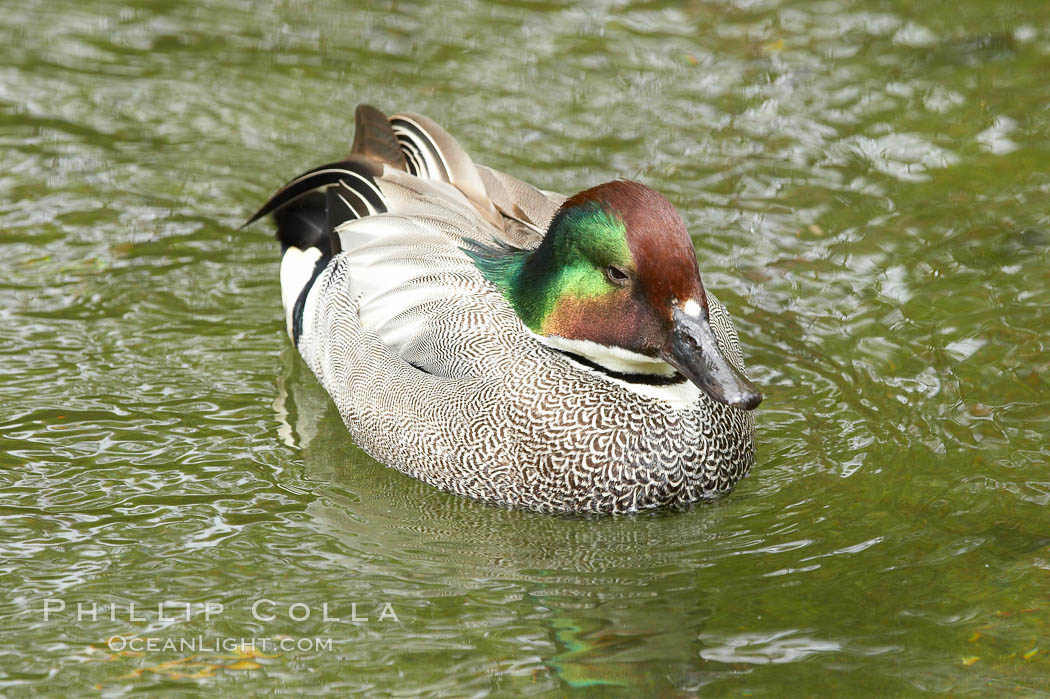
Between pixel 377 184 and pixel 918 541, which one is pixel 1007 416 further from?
pixel 377 184

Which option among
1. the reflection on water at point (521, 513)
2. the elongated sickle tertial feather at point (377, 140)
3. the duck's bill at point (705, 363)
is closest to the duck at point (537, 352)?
the duck's bill at point (705, 363)

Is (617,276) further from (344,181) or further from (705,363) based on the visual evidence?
(344,181)

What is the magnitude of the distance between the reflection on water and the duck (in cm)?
21

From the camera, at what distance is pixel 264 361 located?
8.16 m

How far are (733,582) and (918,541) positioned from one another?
0.86m

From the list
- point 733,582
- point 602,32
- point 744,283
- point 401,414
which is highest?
point 602,32

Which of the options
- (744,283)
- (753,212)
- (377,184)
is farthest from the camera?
(753,212)

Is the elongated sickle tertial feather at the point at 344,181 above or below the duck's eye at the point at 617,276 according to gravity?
above

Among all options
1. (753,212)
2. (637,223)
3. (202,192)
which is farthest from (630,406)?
(202,192)

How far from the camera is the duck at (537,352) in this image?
626 centimetres

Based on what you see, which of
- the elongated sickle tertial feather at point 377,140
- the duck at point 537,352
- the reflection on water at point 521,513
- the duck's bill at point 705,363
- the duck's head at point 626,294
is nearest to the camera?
the reflection on water at point 521,513

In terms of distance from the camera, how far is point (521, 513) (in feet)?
22.2

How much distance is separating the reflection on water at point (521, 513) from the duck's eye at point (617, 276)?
110cm

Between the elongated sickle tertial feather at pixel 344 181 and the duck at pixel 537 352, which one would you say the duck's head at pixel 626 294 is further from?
the elongated sickle tertial feather at pixel 344 181
